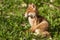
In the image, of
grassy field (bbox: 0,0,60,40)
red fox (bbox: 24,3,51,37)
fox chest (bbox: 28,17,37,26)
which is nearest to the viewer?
red fox (bbox: 24,3,51,37)

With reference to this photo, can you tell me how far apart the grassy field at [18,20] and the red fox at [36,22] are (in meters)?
0.20

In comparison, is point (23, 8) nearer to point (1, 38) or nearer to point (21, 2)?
point (21, 2)

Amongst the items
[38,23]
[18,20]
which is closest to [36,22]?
[38,23]

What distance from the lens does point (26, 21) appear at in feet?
30.8

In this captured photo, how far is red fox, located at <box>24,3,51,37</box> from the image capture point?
848cm

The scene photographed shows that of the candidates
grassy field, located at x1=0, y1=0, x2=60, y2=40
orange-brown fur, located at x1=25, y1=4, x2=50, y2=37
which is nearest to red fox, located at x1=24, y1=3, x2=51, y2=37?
orange-brown fur, located at x1=25, y1=4, x2=50, y2=37

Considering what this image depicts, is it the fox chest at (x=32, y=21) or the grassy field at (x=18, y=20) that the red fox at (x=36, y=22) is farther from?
the grassy field at (x=18, y=20)

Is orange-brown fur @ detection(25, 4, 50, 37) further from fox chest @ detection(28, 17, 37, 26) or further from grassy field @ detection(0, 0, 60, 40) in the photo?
grassy field @ detection(0, 0, 60, 40)

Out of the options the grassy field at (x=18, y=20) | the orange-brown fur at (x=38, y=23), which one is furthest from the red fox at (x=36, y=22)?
the grassy field at (x=18, y=20)

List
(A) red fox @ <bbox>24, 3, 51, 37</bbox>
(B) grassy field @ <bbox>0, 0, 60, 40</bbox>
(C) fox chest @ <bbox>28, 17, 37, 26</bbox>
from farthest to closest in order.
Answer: (C) fox chest @ <bbox>28, 17, 37, 26</bbox> → (B) grassy field @ <bbox>0, 0, 60, 40</bbox> → (A) red fox @ <bbox>24, 3, 51, 37</bbox>

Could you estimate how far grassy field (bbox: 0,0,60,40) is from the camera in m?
8.60

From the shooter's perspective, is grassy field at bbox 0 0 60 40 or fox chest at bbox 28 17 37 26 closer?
grassy field at bbox 0 0 60 40

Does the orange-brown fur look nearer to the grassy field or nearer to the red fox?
the red fox

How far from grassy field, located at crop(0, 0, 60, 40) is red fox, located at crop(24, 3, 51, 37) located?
196mm
